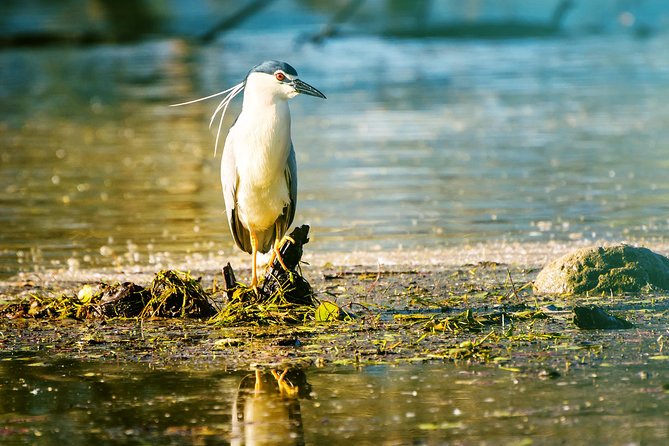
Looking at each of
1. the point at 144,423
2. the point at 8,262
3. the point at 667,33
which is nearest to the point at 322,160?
the point at 8,262

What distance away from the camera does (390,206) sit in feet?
44.7

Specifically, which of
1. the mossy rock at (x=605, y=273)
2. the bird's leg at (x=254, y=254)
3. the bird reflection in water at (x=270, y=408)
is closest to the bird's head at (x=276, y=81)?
the bird's leg at (x=254, y=254)

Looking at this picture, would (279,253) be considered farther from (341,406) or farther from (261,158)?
(341,406)

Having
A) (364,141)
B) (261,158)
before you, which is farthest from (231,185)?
(364,141)

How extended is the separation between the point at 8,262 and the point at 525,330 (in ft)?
16.7

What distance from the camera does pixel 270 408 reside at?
627 centimetres

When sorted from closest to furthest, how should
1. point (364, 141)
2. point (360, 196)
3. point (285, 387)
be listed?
point (285, 387), point (360, 196), point (364, 141)

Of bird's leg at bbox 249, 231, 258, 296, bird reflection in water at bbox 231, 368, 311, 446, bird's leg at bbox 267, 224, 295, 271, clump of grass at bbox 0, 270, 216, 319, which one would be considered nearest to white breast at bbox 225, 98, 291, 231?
bird's leg at bbox 249, 231, 258, 296

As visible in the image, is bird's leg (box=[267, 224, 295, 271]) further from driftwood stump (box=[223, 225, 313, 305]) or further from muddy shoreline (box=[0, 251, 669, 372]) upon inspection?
muddy shoreline (box=[0, 251, 669, 372])

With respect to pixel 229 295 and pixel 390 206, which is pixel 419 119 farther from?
pixel 229 295

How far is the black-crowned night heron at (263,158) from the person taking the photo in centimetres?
870

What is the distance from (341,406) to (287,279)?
2575 mm

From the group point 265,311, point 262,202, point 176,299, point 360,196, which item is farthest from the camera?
point 360,196

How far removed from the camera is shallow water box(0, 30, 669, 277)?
12172 mm
